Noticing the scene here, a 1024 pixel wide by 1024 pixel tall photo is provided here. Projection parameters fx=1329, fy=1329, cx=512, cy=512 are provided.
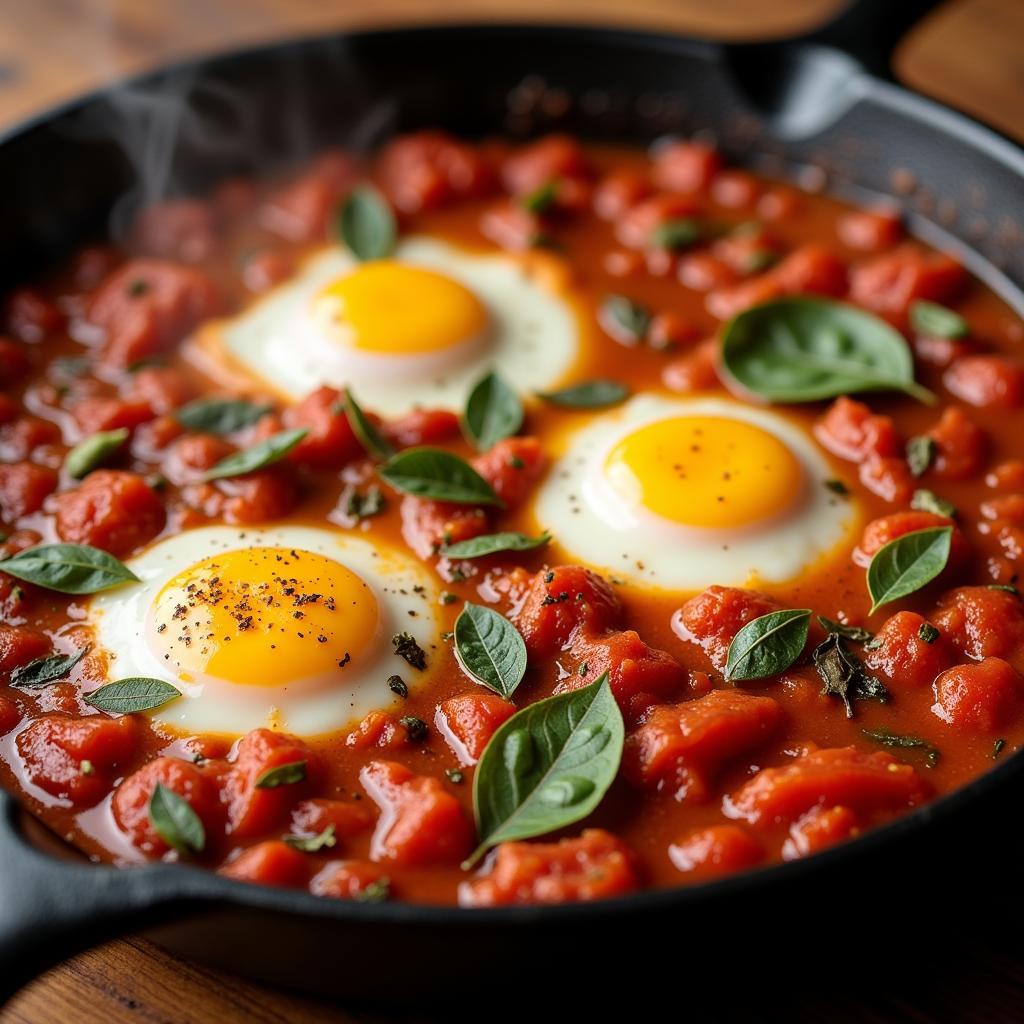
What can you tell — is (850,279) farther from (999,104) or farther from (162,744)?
(162,744)

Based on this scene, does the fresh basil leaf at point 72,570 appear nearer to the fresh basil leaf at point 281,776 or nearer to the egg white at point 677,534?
the fresh basil leaf at point 281,776

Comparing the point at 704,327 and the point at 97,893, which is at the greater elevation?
the point at 97,893

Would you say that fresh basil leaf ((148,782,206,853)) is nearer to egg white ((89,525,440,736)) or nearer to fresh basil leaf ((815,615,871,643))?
egg white ((89,525,440,736))

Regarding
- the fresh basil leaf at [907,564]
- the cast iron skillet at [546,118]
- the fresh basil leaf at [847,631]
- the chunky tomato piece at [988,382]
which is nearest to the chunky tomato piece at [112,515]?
the cast iron skillet at [546,118]

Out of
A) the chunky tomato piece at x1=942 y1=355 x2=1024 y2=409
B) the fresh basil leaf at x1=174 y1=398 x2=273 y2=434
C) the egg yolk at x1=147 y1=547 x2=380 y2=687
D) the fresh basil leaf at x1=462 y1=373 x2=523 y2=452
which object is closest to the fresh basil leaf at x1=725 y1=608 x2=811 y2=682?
the egg yolk at x1=147 y1=547 x2=380 y2=687

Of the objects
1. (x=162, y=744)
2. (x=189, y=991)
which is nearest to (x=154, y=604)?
(x=162, y=744)
